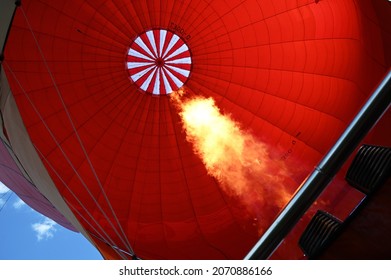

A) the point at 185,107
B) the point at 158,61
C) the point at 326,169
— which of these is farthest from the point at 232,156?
the point at 326,169

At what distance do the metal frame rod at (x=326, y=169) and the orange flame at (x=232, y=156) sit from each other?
24.4 ft

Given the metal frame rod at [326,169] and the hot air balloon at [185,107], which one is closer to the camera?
the metal frame rod at [326,169]

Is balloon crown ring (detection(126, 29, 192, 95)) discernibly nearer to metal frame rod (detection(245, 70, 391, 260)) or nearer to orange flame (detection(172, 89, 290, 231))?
orange flame (detection(172, 89, 290, 231))

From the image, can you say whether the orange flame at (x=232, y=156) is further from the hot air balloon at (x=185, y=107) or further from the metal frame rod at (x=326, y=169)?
the metal frame rod at (x=326, y=169)

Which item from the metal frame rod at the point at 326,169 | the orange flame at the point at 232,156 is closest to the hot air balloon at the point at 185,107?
the orange flame at the point at 232,156

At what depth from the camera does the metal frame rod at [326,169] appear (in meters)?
1.94

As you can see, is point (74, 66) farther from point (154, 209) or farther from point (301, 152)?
point (301, 152)

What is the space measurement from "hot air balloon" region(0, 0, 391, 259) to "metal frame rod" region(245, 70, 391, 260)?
7.00 meters

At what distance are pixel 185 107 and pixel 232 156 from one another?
1707mm

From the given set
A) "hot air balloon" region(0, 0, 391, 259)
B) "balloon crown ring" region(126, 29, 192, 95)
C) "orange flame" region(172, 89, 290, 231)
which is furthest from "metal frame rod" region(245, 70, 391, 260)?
"balloon crown ring" region(126, 29, 192, 95)

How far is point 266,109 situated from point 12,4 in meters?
6.13

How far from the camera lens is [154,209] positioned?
9.48m

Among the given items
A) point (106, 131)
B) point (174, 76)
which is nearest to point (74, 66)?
point (106, 131)

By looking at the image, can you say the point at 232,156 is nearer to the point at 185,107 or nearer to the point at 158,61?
the point at 185,107
